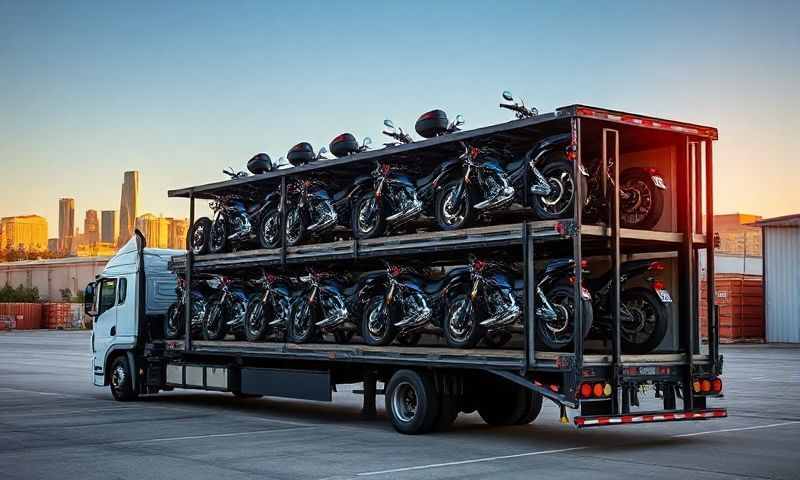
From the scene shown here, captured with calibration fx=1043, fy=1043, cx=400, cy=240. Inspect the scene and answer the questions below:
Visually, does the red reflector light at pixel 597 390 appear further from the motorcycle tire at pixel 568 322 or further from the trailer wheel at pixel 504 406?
the trailer wheel at pixel 504 406

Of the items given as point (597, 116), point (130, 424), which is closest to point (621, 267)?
point (597, 116)

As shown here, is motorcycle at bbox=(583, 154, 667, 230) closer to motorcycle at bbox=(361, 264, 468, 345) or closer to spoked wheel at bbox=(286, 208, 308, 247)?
motorcycle at bbox=(361, 264, 468, 345)

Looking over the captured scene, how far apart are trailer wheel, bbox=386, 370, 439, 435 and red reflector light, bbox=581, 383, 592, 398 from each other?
2.42 meters

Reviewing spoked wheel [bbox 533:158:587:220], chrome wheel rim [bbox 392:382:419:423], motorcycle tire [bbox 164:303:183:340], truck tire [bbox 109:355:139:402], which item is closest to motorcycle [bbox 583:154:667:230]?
spoked wheel [bbox 533:158:587:220]

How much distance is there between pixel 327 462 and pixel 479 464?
1.60 meters

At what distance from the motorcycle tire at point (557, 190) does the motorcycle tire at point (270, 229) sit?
5422 mm

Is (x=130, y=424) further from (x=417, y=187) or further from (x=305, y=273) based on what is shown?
(x=417, y=187)

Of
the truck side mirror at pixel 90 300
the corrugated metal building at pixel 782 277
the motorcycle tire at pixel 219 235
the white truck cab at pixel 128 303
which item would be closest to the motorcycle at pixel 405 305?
the motorcycle tire at pixel 219 235

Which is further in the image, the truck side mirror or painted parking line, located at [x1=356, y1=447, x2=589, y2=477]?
the truck side mirror

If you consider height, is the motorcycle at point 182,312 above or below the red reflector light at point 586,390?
above

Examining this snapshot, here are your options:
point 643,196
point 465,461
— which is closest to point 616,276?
point 643,196

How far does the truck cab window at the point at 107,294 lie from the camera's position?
781 inches

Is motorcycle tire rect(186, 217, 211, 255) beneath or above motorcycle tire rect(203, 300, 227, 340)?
above

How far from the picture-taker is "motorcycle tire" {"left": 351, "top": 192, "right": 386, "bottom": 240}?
14.5 m
